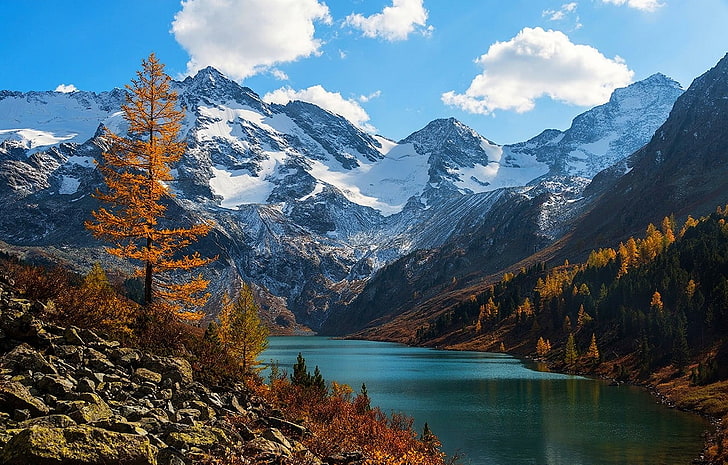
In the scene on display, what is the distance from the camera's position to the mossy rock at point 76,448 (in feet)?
38.2

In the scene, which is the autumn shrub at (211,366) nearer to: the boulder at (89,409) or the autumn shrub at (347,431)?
the autumn shrub at (347,431)

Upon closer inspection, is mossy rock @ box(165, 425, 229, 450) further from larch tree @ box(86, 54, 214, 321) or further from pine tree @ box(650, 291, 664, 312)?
pine tree @ box(650, 291, 664, 312)

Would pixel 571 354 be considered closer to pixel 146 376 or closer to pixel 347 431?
pixel 347 431

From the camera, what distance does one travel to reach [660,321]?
99.9 metres

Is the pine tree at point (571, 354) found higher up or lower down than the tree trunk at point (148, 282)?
lower down

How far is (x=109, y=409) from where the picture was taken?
49.0 ft

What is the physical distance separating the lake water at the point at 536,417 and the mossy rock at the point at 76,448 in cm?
3565

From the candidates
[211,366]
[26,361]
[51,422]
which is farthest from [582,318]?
[51,422]

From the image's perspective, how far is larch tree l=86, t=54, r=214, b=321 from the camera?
98.8 ft

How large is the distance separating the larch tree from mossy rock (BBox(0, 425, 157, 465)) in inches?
637

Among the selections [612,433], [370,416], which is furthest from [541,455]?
[370,416]

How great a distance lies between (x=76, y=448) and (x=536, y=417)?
192 ft

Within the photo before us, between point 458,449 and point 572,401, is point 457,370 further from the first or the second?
point 458,449

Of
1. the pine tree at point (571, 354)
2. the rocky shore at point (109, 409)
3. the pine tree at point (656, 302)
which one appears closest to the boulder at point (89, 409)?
the rocky shore at point (109, 409)
